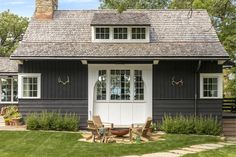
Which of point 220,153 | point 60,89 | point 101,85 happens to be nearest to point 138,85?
point 101,85

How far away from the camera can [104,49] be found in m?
17.7

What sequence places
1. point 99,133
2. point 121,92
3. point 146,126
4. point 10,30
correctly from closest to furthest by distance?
point 99,133, point 146,126, point 121,92, point 10,30

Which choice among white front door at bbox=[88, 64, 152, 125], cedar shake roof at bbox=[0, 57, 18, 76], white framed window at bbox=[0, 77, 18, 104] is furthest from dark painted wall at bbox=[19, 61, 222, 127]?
white framed window at bbox=[0, 77, 18, 104]

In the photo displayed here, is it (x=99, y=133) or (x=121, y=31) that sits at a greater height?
(x=121, y=31)

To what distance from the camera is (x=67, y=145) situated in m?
13.3

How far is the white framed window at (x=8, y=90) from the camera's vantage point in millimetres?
24562

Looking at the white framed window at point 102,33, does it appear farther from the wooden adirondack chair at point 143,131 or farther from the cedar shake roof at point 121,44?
the wooden adirondack chair at point 143,131

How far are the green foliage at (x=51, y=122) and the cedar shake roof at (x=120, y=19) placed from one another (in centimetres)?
422

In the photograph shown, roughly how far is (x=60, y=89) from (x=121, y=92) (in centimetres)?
252

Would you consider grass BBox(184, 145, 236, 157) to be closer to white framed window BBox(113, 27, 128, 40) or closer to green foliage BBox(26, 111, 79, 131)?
green foliage BBox(26, 111, 79, 131)

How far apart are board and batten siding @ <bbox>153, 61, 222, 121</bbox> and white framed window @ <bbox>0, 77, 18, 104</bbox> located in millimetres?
10223

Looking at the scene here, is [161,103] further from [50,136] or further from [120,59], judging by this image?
[50,136]

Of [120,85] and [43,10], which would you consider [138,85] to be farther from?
[43,10]

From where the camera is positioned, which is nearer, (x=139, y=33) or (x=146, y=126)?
(x=146, y=126)
